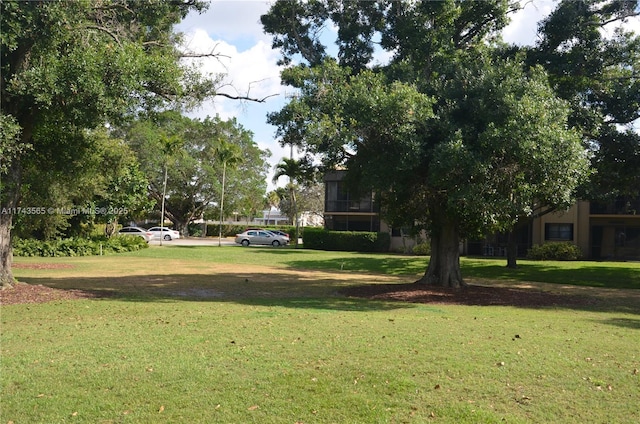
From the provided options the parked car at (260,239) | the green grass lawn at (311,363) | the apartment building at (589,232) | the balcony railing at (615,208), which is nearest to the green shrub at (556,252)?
the apartment building at (589,232)

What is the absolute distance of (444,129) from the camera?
14.9 m

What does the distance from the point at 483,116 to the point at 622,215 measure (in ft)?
85.5

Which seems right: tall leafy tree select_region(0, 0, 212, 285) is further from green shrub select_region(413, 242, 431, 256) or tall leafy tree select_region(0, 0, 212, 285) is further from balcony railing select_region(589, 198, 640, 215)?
balcony railing select_region(589, 198, 640, 215)

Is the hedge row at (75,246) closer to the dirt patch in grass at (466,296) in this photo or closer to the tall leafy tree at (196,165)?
the tall leafy tree at (196,165)

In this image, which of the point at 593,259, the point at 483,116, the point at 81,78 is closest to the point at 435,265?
the point at 483,116

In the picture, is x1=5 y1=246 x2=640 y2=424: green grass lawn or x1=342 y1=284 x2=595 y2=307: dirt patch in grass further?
x1=342 y1=284 x2=595 y2=307: dirt patch in grass

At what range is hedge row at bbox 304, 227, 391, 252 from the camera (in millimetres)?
42375

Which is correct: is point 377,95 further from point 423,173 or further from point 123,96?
point 123,96

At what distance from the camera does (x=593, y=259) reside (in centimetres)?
3597

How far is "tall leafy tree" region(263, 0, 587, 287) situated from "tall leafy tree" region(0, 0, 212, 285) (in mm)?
3726

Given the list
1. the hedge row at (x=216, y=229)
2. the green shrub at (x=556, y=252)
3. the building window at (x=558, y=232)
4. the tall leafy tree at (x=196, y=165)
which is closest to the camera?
the green shrub at (x=556, y=252)

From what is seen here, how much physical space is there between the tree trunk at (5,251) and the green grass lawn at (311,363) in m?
2.46

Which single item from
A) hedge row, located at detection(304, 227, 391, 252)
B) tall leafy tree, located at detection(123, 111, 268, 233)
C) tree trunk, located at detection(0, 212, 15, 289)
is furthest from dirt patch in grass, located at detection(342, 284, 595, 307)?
tall leafy tree, located at detection(123, 111, 268, 233)

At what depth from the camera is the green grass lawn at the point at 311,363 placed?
18.1 feet
